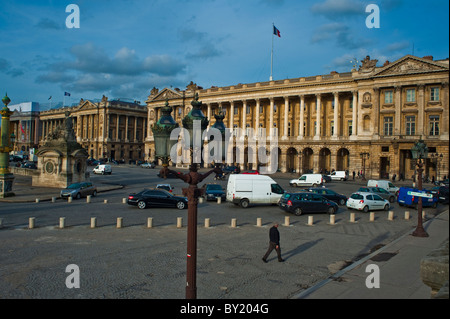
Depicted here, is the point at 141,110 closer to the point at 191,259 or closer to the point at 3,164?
the point at 3,164

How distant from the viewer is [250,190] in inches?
1075

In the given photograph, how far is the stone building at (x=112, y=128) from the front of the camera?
110812 millimetres

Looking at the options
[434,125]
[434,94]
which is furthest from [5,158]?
[434,94]

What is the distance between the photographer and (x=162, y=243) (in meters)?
15.4

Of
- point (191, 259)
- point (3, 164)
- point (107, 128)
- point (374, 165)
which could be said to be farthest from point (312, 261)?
point (107, 128)

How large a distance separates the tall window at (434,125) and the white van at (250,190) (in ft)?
125

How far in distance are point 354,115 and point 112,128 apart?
7526 centimetres

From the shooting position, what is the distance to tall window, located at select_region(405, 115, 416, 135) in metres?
56.2

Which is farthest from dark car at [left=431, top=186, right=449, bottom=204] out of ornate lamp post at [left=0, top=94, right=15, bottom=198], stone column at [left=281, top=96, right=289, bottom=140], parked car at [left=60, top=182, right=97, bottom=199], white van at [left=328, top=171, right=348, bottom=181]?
stone column at [left=281, top=96, right=289, bottom=140]

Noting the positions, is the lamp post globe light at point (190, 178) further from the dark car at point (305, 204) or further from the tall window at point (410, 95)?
the tall window at point (410, 95)

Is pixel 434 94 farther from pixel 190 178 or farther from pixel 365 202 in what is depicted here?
pixel 190 178

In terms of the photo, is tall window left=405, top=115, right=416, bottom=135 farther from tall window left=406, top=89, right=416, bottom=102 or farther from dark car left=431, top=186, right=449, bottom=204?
dark car left=431, top=186, right=449, bottom=204

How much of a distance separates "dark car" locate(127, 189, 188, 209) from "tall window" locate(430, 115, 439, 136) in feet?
→ 147

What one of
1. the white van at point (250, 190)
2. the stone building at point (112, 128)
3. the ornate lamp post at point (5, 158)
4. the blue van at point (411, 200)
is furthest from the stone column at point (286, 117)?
the stone building at point (112, 128)
